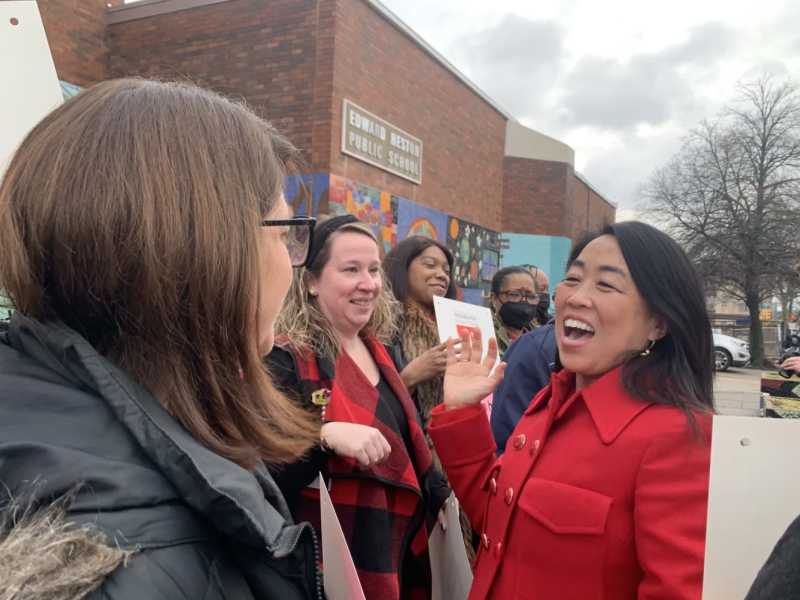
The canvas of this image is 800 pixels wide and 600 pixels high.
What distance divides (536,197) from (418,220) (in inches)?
280

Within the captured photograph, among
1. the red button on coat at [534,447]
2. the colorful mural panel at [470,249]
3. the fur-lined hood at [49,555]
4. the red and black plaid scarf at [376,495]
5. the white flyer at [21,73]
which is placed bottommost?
the red and black plaid scarf at [376,495]

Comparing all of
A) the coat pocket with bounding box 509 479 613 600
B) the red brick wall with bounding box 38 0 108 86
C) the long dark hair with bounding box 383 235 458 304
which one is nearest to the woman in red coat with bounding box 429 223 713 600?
the coat pocket with bounding box 509 479 613 600

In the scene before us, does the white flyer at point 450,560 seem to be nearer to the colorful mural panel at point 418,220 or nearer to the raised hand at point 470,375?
the raised hand at point 470,375

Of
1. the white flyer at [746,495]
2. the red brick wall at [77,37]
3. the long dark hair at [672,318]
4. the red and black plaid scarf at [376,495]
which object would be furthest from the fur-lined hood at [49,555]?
the red brick wall at [77,37]

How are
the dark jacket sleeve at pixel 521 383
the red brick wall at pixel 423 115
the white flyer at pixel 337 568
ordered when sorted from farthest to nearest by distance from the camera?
the red brick wall at pixel 423 115 < the dark jacket sleeve at pixel 521 383 < the white flyer at pixel 337 568

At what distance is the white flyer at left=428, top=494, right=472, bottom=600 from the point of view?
5.90 ft

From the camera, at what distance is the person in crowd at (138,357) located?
0.67 meters

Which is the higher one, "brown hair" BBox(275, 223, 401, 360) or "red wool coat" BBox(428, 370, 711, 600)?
"brown hair" BBox(275, 223, 401, 360)

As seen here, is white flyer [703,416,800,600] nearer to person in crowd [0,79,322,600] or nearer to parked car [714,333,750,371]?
person in crowd [0,79,322,600]

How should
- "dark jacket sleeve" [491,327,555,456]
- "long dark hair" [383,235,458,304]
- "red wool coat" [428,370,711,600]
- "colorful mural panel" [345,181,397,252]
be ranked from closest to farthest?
1. "red wool coat" [428,370,711,600]
2. "dark jacket sleeve" [491,327,555,456]
3. "long dark hair" [383,235,458,304]
4. "colorful mural panel" [345,181,397,252]

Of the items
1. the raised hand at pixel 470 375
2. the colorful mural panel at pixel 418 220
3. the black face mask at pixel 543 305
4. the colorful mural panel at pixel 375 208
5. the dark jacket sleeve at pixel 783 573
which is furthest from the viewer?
the colorful mural panel at pixel 418 220

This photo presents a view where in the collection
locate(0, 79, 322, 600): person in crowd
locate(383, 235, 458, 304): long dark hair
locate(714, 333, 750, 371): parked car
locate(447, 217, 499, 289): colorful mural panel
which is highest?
locate(447, 217, 499, 289): colorful mural panel

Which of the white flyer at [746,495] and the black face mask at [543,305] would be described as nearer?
the white flyer at [746,495]

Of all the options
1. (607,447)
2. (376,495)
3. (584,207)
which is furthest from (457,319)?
(584,207)
